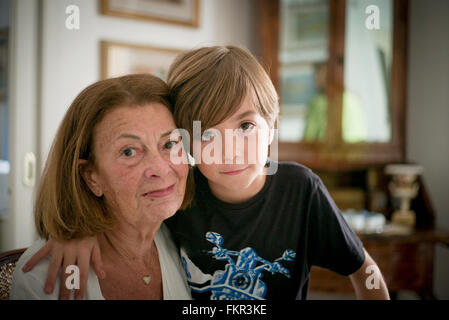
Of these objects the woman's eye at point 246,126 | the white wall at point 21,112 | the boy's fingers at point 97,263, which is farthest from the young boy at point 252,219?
the white wall at point 21,112

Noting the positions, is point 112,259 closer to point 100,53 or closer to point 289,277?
point 289,277

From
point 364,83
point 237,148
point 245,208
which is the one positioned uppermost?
point 364,83

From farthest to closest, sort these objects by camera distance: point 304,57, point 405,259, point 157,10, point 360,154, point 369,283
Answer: point 304,57 → point 360,154 → point 405,259 → point 157,10 → point 369,283

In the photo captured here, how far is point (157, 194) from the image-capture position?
22.0 inches

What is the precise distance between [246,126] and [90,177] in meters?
0.26

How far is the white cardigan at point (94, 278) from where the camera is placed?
531 mm

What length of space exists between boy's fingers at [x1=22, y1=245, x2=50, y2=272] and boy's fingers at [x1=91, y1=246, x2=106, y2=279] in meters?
0.07

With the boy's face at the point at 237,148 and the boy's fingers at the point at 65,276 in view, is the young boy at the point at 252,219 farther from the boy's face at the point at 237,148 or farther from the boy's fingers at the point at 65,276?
the boy's fingers at the point at 65,276

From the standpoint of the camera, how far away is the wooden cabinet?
53.1 inches

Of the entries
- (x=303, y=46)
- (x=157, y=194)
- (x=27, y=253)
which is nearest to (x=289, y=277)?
(x=157, y=194)

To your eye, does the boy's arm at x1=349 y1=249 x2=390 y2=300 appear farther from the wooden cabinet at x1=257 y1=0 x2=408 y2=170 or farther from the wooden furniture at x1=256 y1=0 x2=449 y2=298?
the wooden cabinet at x1=257 y1=0 x2=408 y2=170

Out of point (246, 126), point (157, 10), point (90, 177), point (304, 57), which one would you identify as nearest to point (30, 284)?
point (90, 177)

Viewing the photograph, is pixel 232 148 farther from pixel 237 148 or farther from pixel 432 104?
pixel 432 104

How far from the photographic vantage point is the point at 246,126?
568 millimetres
